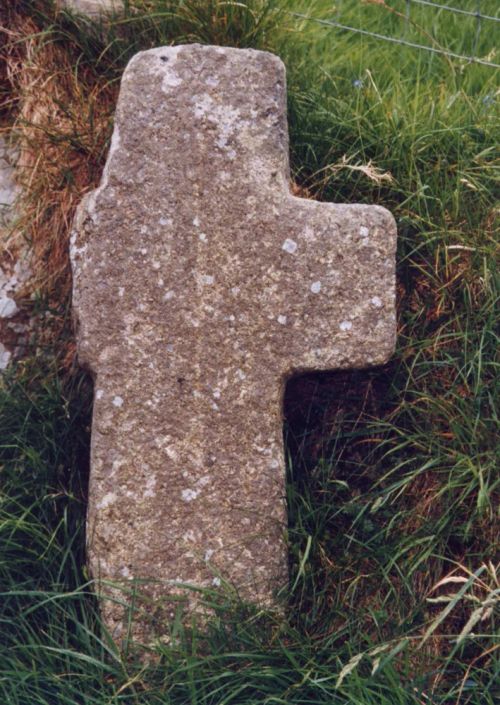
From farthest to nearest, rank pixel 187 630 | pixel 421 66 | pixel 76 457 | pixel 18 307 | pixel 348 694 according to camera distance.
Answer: pixel 421 66 → pixel 18 307 → pixel 76 457 → pixel 187 630 → pixel 348 694

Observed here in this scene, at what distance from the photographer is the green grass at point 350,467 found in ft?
7.30

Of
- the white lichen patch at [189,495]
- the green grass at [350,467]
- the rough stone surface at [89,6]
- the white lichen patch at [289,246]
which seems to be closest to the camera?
the green grass at [350,467]

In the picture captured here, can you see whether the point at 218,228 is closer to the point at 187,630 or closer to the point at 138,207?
the point at 138,207

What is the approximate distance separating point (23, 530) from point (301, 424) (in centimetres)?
82

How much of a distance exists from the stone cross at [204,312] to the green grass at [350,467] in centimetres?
16

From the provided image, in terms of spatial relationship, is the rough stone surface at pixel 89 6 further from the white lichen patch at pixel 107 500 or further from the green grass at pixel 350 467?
the white lichen patch at pixel 107 500

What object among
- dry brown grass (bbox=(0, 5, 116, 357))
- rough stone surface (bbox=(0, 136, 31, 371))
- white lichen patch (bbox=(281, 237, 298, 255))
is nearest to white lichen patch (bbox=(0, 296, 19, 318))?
rough stone surface (bbox=(0, 136, 31, 371))

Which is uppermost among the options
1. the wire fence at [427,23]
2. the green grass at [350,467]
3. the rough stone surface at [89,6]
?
the rough stone surface at [89,6]

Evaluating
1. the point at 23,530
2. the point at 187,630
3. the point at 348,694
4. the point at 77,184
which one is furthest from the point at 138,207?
the point at 348,694

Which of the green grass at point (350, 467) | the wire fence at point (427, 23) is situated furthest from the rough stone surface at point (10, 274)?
the wire fence at point (427, 23)

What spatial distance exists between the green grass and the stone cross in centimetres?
16

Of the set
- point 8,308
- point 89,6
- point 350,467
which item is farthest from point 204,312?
point 89,6

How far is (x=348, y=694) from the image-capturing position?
2.08 meters

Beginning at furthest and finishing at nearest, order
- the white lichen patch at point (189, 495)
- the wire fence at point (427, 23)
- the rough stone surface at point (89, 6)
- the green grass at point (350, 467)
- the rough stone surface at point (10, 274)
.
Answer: the wire fence at point (427, 23) → the rough stone surface at point (89, 6) → the rough stone surface at point (10, 274) → the white lichen patch at point (189, 495) → the green grass at point (350, 467)
